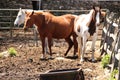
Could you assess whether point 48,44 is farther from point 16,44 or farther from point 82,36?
point 16,44

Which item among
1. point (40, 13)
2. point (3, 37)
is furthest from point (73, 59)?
point (3, 37)

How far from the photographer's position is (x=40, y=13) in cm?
1056

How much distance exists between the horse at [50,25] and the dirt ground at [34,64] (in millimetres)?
611

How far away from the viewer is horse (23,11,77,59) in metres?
10.4

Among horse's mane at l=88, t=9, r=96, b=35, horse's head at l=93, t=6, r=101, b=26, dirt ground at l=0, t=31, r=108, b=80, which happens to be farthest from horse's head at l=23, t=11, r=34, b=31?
horse's head at l=93, t=6, r=101, b=26

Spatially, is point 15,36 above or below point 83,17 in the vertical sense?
below

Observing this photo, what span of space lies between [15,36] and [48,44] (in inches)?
164

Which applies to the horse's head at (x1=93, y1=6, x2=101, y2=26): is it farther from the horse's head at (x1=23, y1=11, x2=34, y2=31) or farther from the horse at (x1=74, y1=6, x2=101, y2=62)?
the horse's head at (x1=23, y1=11, x2=34, y2=31)

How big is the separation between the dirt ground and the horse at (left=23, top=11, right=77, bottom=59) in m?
0.61

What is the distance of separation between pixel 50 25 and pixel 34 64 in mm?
1578

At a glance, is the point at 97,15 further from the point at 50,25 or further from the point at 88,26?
the point at 50,25

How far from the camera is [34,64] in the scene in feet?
31.4

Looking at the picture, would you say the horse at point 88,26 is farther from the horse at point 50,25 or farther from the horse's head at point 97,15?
the horse at point 50,25

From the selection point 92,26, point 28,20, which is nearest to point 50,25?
point 28,20
